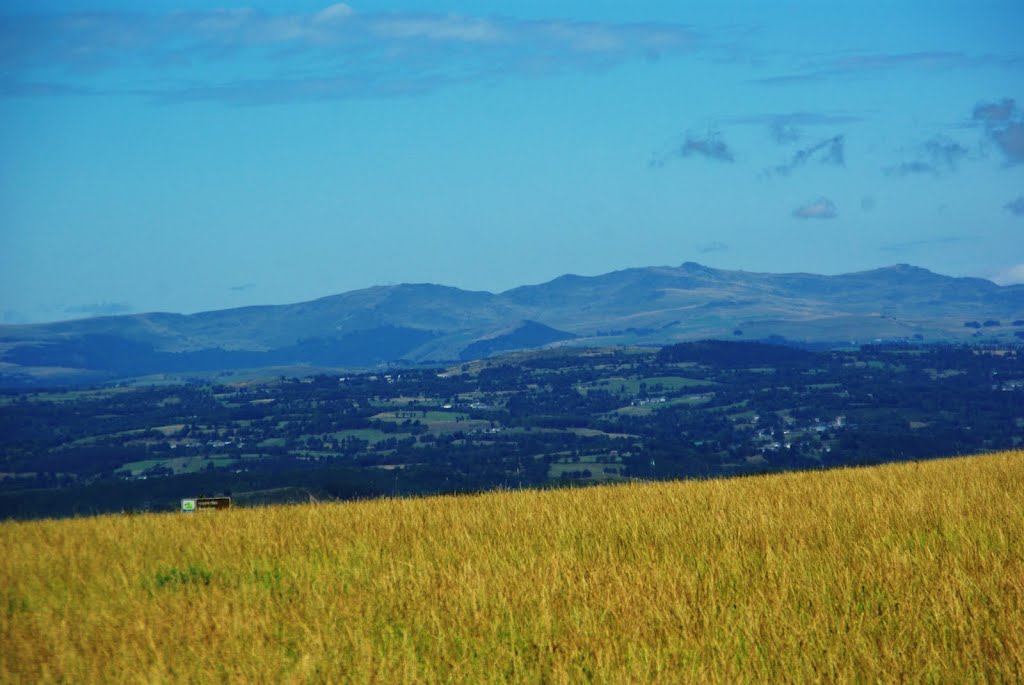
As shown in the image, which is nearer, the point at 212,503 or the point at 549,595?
the point at 549,595

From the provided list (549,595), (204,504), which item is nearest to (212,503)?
(204,504)

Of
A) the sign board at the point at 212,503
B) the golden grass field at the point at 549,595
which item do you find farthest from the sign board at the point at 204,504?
the golden grass field at the point at 549,595

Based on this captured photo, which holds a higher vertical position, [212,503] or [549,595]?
[549,595]

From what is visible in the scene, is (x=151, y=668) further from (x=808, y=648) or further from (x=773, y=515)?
(x=773, y=515)

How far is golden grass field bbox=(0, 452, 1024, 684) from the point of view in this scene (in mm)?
9000

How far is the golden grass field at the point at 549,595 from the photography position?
900 cm

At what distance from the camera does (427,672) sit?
8.89 meters

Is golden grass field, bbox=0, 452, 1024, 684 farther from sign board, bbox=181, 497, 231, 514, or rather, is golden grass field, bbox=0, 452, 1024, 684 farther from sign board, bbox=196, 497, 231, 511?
sign board, bbox=196, 497, 231, 511

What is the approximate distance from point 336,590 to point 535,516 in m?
4.94

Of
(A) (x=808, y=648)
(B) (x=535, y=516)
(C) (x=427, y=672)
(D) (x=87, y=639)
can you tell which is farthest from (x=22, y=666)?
(B) (x=535, y=516)

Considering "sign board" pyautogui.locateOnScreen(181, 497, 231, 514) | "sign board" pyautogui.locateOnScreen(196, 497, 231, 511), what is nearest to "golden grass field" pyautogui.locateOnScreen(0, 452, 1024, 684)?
"sign board" pyautogui.locateOnScreen(181, 497, 231, 514)

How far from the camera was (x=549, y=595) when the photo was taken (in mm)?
11094

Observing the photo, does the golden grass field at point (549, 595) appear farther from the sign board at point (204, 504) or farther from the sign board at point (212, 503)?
the sign board at point (212, 503)

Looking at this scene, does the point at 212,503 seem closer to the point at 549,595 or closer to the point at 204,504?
the point at 204,504
